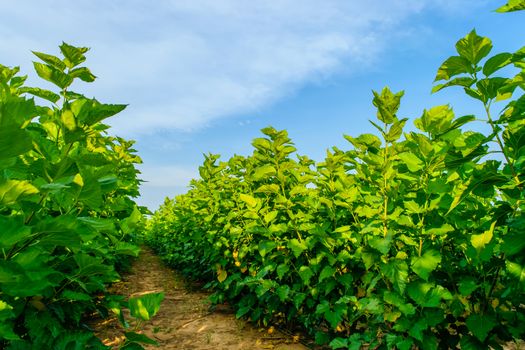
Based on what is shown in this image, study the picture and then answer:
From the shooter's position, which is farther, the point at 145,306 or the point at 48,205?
the point at 48,205

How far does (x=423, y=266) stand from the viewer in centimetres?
234

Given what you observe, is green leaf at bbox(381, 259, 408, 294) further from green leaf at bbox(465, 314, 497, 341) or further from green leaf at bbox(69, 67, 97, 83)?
green leaf at bbox(69, 67, 97, 83)

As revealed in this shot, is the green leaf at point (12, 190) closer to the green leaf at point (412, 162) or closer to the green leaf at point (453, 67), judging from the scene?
the green leaf at point (453, 67)

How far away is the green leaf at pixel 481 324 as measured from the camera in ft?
7.13

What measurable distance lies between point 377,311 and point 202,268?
4922 millimetres

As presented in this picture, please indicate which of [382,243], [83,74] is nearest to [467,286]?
[382,243]

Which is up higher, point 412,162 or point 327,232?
point 412,162

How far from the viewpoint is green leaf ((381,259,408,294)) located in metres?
2.44

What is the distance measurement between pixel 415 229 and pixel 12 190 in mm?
2283

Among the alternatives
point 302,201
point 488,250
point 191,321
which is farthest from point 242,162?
point 488,250

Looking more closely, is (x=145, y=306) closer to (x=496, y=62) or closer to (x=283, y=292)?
(x=283, y=292)

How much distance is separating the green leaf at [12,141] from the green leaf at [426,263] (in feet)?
7.18

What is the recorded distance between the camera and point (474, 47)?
191 cm

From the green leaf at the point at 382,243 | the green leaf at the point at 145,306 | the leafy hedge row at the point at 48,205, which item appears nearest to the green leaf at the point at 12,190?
the leafy hedge row at the point at 48,205
